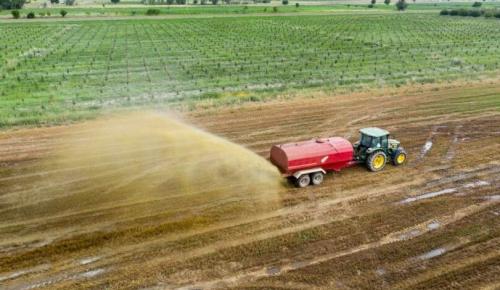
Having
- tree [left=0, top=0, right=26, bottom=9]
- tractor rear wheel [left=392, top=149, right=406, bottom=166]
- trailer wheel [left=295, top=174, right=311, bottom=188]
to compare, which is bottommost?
trailer wheel [left=295, top=174, right=311, bottom=188]

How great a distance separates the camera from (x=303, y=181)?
17.9 metres

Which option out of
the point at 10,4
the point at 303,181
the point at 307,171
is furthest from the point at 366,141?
the point at 10,4

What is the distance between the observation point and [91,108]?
27.8m

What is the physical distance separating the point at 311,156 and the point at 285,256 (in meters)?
5.06

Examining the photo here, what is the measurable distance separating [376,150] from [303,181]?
145 inches

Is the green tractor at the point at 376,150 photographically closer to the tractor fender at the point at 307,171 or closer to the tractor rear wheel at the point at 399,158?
the tractor rear wheel at the point at 399,158

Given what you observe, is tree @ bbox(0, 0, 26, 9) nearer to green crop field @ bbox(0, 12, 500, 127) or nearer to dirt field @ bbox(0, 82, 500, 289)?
green crop field @ bbox(0, 12, 500, 127)

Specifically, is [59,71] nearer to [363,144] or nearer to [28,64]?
[28,64]

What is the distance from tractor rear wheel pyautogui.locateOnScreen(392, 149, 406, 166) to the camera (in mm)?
19750

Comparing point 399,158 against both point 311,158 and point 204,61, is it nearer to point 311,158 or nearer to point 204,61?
point 311,158

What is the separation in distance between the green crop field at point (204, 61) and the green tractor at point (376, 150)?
41.1 ft

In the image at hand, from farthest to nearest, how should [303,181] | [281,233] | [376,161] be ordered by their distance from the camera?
[376,161] → [303,181] → [281,233]

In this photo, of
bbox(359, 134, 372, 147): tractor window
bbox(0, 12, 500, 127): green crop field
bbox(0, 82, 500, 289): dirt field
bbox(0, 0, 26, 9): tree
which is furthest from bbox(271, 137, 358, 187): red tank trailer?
bbox(0, 0, 26, 9): tree

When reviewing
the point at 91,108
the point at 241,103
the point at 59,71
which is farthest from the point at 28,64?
the point at 241,103
